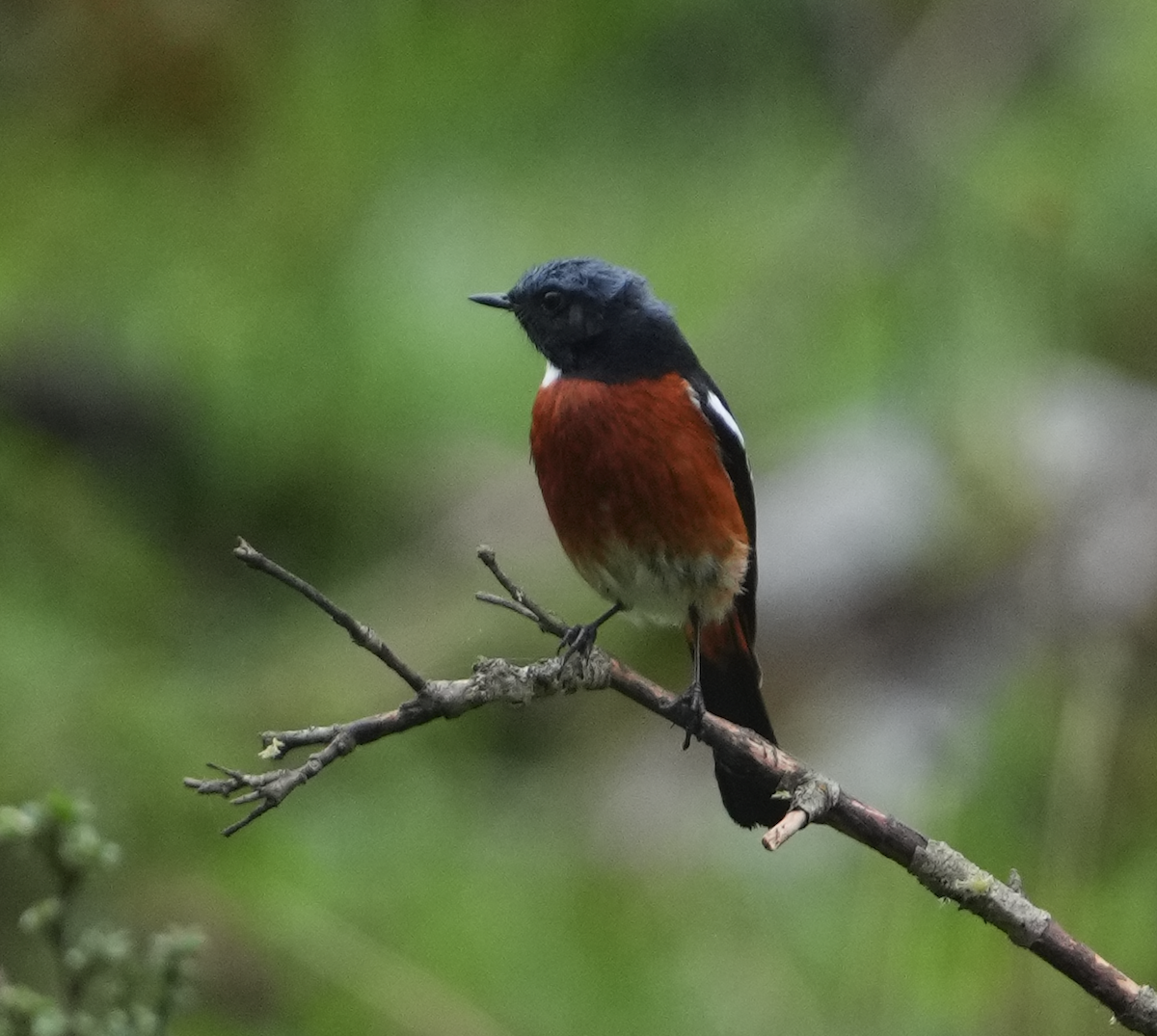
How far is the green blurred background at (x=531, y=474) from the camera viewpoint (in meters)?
4.52

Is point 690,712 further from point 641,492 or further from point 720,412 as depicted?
point 720,412

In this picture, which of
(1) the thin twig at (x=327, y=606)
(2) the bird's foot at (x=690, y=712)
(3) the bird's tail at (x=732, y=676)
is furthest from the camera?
(3) the bird's tail at (x=732, y=676)

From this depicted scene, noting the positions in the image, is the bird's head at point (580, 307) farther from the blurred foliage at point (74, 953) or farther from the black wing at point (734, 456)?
the blurred foliage at point (74, 953)

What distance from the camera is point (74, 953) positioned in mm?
2143

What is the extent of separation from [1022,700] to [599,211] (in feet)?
9.86

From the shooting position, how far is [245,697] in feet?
18.7

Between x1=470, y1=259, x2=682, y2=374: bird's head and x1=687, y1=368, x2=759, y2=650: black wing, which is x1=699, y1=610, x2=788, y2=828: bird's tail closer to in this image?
x1=687, y1=368, x2=759, y2=650: black wing

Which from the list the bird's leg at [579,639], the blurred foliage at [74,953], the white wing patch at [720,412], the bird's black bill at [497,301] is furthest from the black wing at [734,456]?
the blurred foliage at [74,953]

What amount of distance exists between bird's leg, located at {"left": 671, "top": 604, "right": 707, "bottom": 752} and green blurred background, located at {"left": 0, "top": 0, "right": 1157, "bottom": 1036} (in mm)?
1061

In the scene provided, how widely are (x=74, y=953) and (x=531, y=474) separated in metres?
5.07

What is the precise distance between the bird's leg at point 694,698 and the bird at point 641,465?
0.04ft

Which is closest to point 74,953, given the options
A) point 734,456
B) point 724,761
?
point 724,761

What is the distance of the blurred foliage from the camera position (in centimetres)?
202

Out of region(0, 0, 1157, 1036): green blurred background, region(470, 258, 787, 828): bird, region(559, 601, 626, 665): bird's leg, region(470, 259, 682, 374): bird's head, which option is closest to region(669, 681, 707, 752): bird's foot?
region(559, 601, 626, 665): bird's leg
